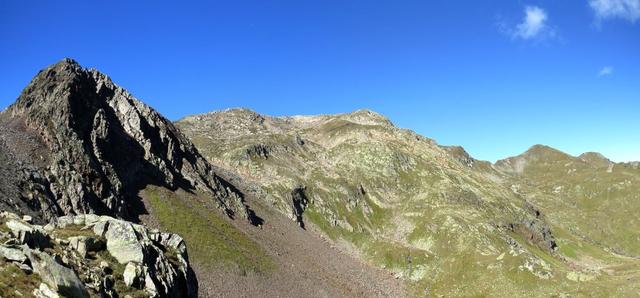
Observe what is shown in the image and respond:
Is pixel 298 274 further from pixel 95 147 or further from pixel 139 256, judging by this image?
pixel 139 256

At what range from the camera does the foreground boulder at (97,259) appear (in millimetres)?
20875

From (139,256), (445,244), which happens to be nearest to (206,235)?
(139,256)

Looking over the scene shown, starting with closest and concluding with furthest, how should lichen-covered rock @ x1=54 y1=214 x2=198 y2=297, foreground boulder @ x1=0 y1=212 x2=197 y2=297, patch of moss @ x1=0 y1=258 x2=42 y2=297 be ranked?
patch of moss @ x1=0 y1=258 x2=42 y2=297
foreground boulder @ x1=0 y1=212 x2=197 y2=297
lichen-covered rock @ x1=54 y1=214 x2=198 y2=297

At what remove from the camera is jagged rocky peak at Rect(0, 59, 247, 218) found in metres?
83.0

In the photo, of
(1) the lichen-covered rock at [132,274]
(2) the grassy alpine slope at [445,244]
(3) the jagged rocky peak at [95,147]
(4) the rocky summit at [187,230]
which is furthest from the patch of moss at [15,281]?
(2) the grassy alpine slope at [445,244]

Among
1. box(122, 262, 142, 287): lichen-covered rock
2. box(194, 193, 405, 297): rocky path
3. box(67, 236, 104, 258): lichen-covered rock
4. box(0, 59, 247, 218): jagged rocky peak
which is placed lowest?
box(194, 193, 405, 297): rocky path

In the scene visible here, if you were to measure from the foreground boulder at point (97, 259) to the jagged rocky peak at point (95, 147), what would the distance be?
4918cm

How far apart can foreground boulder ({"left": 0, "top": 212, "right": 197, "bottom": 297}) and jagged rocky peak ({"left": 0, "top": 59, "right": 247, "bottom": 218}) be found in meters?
49.2

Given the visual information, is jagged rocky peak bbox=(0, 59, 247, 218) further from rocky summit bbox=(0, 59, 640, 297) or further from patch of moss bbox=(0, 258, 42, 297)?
patch of moss bbox=(0, 258, 42, 297)

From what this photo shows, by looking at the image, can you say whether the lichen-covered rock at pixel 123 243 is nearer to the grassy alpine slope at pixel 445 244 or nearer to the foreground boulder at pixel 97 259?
the foreground boulder at pixel 97 259

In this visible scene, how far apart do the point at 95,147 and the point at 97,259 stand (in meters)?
82.0

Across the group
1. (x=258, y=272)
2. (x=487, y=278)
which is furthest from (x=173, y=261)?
(x=487, y=278)

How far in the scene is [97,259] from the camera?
1064 inches

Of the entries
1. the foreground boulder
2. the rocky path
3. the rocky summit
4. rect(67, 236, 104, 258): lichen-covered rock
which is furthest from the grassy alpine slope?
rect(67, 236, 104, 258): lichen-covered rock
